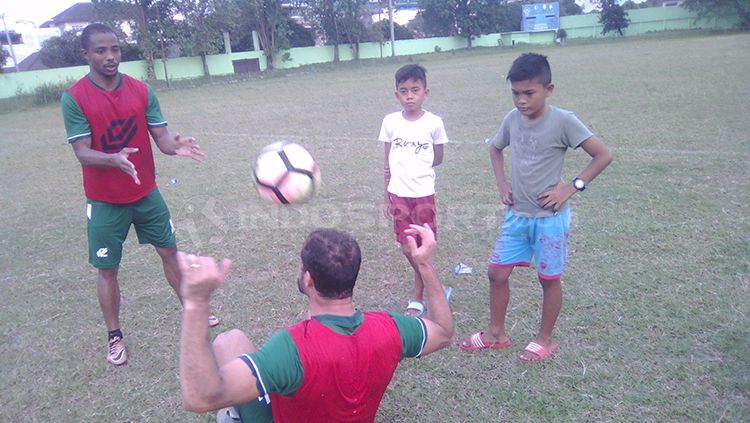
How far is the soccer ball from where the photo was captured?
3.38 m

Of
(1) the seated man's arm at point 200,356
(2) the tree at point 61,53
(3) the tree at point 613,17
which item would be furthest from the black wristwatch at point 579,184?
(3) the tree at point 613,17

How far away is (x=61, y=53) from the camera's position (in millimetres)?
38562

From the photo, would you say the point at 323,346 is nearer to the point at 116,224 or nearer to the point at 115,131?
the point at 116,224

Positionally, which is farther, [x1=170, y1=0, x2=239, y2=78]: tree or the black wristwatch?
[x1=170, y1=0, x2=239, y2=78]: tree

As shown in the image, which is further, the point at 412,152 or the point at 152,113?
the point at 412,152

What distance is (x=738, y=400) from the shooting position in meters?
3.02

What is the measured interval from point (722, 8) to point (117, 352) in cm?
5800

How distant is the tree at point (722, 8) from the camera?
4566 centimetres

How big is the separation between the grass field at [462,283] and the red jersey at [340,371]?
1.17 meters

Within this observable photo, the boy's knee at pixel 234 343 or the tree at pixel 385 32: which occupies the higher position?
the tree at pixel 385 32

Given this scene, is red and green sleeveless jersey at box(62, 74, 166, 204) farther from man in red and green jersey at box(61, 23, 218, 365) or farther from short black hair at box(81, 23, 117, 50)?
short black hair at box(81, 23, 117, 50)

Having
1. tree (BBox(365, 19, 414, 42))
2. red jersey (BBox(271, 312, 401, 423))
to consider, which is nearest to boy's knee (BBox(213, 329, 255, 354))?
red jersey (BBox(271, 312, 401, 423))

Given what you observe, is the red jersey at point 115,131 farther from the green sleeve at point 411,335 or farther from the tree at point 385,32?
the tree at point 385,32

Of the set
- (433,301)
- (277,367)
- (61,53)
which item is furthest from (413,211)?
(61,53)
